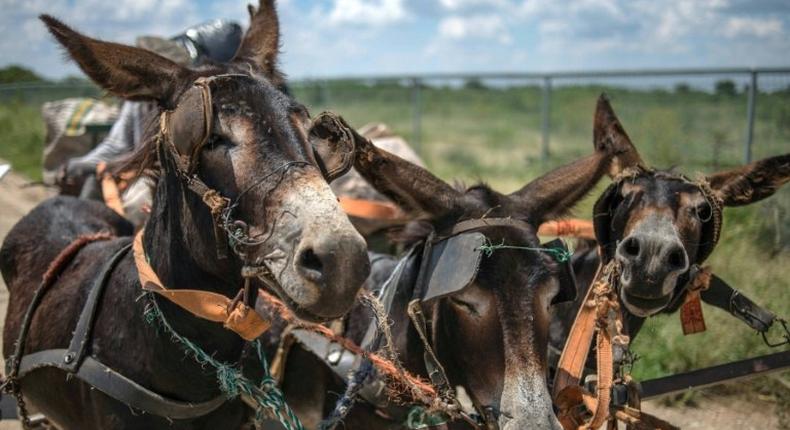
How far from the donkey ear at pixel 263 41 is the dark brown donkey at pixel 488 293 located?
0.45 meters

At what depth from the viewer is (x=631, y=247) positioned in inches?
122

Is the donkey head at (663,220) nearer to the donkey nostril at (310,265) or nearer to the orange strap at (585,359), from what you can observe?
the orange strap at (585,359)

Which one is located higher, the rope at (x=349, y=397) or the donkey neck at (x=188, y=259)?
the donkey neck at (x=188, y=259)

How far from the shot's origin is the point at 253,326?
2.29 m

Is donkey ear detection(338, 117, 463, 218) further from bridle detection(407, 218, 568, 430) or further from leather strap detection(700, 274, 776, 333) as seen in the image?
leather strap detection(700, 274, 776, 333)

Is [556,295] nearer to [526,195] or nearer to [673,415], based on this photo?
[526,195]

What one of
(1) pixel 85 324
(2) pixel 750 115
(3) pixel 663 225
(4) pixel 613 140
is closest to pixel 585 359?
(3) pixel 663 225

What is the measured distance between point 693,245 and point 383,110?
42.4 ft

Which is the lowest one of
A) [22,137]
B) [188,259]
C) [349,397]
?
[22,137]

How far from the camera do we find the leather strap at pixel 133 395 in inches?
97.7

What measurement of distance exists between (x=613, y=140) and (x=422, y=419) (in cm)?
168

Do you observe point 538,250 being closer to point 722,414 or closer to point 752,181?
point 752,181

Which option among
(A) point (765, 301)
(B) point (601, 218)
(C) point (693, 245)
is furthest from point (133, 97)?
(A) point (765, 301)

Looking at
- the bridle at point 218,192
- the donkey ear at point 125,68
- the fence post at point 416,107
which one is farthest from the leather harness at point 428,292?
the fence post at point 416,107
